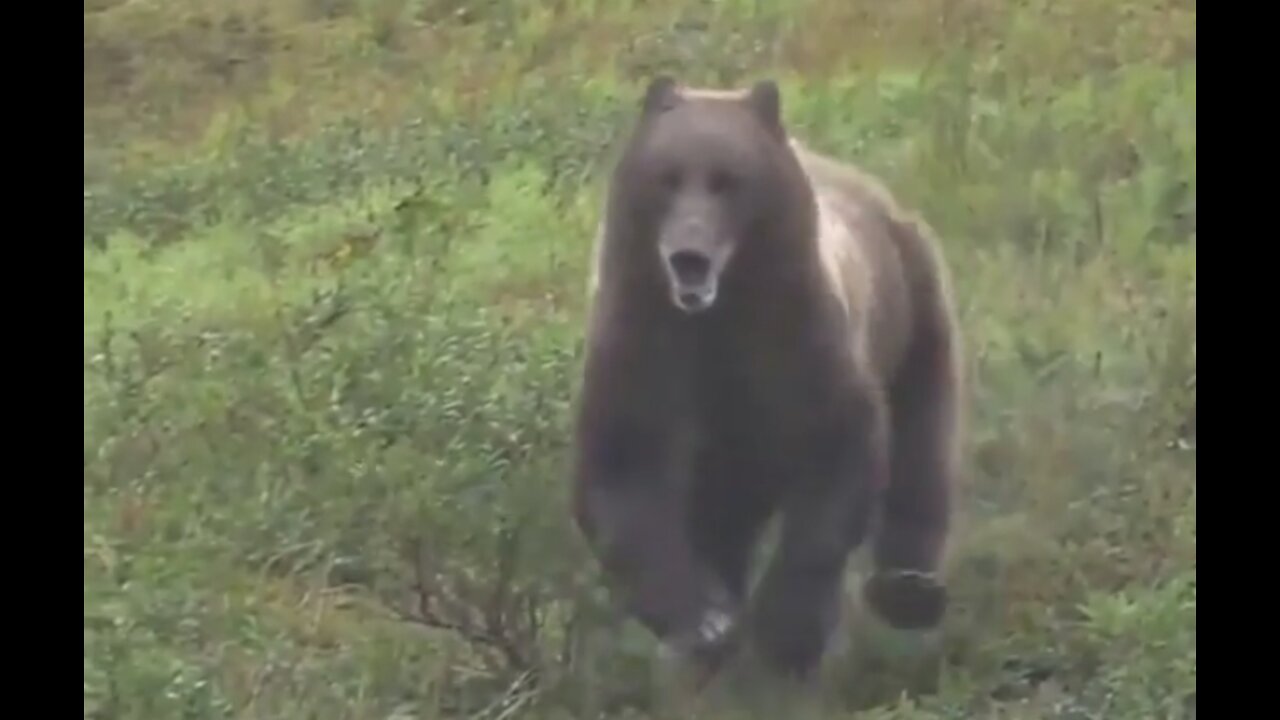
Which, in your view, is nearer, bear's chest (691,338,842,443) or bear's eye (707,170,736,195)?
bear's eye (707,170,736,195)

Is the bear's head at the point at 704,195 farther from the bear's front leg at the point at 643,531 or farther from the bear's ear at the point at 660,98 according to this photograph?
the bear's front leg at the point at 643,531

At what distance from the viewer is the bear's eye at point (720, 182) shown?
6176 mm

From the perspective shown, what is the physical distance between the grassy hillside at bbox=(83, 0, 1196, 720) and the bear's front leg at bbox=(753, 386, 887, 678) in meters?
0.14

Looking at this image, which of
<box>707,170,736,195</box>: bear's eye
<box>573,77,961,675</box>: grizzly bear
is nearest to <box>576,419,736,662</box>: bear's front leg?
<box>573,77,961,675</box>: grizzly bear

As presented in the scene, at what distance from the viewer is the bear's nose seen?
19.8 ft

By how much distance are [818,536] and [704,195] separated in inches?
35.1

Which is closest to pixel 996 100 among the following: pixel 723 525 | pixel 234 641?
pixel 723 525

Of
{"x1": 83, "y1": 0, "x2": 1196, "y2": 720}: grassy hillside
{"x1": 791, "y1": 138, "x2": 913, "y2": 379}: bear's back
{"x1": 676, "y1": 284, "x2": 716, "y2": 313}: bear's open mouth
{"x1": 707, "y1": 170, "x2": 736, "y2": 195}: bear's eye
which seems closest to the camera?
{"x1": 676, "y1": 284, "x2": 716, "y2": 313}: bear's open mouth

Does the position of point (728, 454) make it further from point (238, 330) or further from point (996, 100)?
point (996, 100)

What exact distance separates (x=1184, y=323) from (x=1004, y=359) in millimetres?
541

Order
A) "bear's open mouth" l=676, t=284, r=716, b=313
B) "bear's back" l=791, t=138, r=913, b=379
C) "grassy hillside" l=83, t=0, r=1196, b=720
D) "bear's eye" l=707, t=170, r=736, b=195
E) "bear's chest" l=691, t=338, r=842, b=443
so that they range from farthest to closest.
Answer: "bear's back" l=791, t=138, r=913, b=379 → "bear's chest" l=691, t=338, r=842, b=443 → "grassy hillside" l=83, t=0, r=1196, b=720 → "bear's eye" l=707, t=170, r=736, b=195 → "bear's open mouth" l=676, t=284, r=716, b=313

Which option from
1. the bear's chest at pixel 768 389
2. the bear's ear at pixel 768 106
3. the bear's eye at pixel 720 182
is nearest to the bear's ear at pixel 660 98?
the bear's ear at pixel 768 106

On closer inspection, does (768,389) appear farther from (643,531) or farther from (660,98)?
(660,98)

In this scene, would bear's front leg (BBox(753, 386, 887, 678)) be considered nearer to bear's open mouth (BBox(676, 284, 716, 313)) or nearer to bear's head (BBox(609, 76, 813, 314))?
bear's head (BBox(609, 76, 813, 314))
